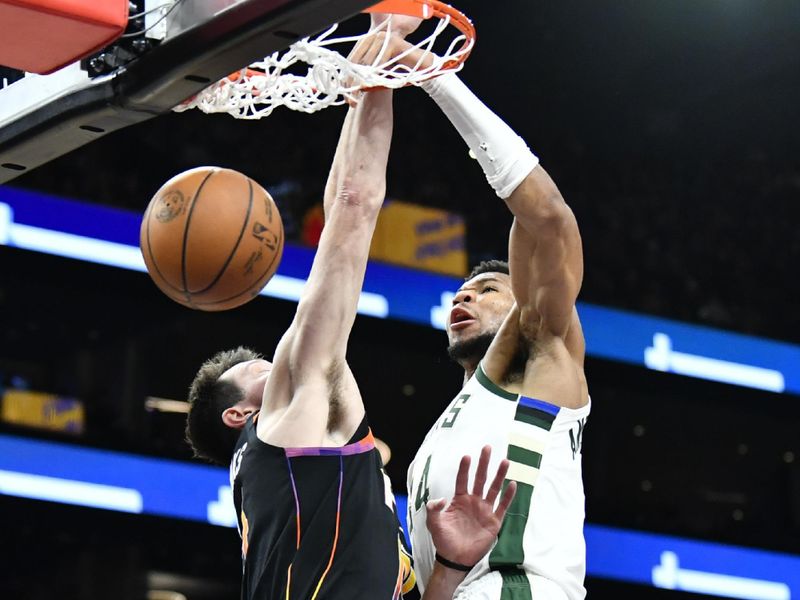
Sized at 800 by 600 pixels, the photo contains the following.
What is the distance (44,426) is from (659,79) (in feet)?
19.1

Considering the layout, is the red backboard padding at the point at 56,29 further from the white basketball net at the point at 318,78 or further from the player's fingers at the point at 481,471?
the player's fingers at the point at 481,471

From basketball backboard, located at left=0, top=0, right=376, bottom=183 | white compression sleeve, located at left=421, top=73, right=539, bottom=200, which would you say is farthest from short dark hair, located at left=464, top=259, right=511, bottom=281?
basketball backboard, located at left=0, top=0, right=376, bottom=183

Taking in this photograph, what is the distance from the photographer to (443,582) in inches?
117

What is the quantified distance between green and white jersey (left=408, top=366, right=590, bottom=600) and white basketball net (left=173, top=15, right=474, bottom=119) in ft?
3.04

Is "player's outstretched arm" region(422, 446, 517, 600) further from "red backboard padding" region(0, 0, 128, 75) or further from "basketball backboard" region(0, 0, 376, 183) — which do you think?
"red backboard padding" region(0, 0, 128, 75)

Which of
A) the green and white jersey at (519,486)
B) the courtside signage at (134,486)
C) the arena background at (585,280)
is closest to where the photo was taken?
the green and white jersey at (519,486)

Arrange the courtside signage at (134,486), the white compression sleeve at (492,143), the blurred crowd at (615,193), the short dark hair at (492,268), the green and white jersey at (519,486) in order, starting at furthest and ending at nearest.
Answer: the blurred crowd at (615,193)
the courtside signage at (134,486)
the short dark hair at (492,268)
the white compression sleeve at (492,143)
the green and white jersey at (519,486)

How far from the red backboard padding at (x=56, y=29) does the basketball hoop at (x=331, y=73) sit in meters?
0.25

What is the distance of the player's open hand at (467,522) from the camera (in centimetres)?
287

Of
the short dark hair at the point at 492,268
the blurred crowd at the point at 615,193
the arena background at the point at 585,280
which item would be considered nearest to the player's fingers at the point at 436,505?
the short dark hair at the point at 492,268

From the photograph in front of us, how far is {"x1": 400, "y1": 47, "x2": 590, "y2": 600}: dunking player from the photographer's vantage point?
317cm

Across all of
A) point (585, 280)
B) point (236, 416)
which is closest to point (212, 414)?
point (236, 416)

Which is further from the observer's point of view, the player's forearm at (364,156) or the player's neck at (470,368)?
the player's neck at (470,368)

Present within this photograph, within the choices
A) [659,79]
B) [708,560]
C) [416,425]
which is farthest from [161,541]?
[659,79]
